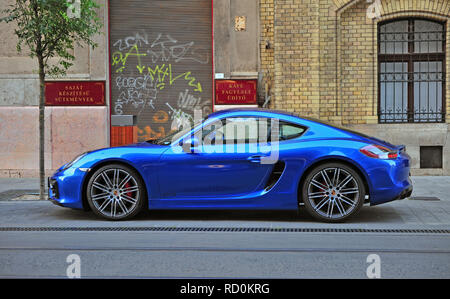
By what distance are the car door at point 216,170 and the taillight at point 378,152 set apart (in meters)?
1.10

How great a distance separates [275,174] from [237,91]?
23.8ft

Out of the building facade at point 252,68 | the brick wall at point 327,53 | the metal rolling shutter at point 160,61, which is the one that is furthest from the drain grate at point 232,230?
the metal rolling shutter at point 160,61

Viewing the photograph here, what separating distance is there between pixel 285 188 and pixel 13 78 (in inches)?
364

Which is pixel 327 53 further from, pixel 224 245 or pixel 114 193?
pixel 224 245

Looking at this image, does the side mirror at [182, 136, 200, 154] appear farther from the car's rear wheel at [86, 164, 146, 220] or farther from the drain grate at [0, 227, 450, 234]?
the drain grate at [0, 227, 450, 234]

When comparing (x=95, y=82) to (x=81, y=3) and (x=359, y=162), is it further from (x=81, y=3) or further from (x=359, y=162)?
(x=359, y=162)

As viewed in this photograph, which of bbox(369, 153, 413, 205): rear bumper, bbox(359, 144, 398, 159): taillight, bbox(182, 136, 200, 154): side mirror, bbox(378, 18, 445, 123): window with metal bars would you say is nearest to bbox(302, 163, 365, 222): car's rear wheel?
bbox(369, 153, 413, 205): rear bumper

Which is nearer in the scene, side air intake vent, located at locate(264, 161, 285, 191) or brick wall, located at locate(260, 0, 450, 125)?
side air intake vent, located at locate(264, 161, 285, 191)

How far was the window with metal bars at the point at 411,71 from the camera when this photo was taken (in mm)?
13844

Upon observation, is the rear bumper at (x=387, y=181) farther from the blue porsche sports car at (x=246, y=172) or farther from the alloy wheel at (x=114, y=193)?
the alloy wheel at (x=114, y=193)

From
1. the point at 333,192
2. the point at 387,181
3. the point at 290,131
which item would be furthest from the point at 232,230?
the point at 387,181

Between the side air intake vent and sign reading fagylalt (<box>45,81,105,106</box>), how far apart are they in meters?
7.93

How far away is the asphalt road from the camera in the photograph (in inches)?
181
